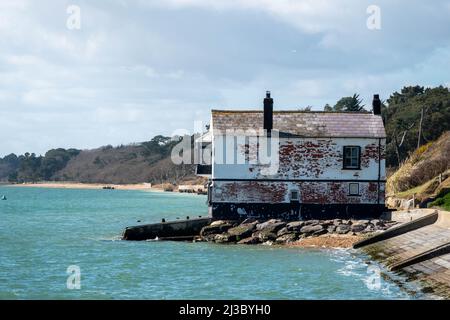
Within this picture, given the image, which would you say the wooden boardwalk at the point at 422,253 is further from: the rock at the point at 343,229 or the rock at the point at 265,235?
the rock at the point at 265,235

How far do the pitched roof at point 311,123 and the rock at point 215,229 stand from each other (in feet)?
19.8

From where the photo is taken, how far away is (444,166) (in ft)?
201

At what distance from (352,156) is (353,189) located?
2.05 metres

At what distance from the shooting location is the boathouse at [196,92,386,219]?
44562 mm

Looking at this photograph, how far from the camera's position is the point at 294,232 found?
135ft

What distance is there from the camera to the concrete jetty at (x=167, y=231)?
42969 millimetres

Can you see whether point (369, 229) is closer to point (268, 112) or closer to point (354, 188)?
point (354, 188)

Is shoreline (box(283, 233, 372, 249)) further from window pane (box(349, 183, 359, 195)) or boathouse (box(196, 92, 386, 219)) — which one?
window pane (box(349, 183, 359, 195))

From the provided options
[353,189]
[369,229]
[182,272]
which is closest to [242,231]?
[369,229]

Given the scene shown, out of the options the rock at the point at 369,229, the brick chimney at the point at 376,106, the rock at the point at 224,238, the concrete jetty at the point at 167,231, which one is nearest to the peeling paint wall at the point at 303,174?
the concrete jetty at the point at 167,231

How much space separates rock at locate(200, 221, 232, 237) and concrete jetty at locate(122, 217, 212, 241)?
0.65 meters

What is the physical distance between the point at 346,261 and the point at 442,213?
6397mm

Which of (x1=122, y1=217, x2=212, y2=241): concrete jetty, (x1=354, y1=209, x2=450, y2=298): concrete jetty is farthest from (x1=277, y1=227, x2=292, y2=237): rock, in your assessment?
(x1=122, y1=217, x2=212, y2=241): concrete jetty
